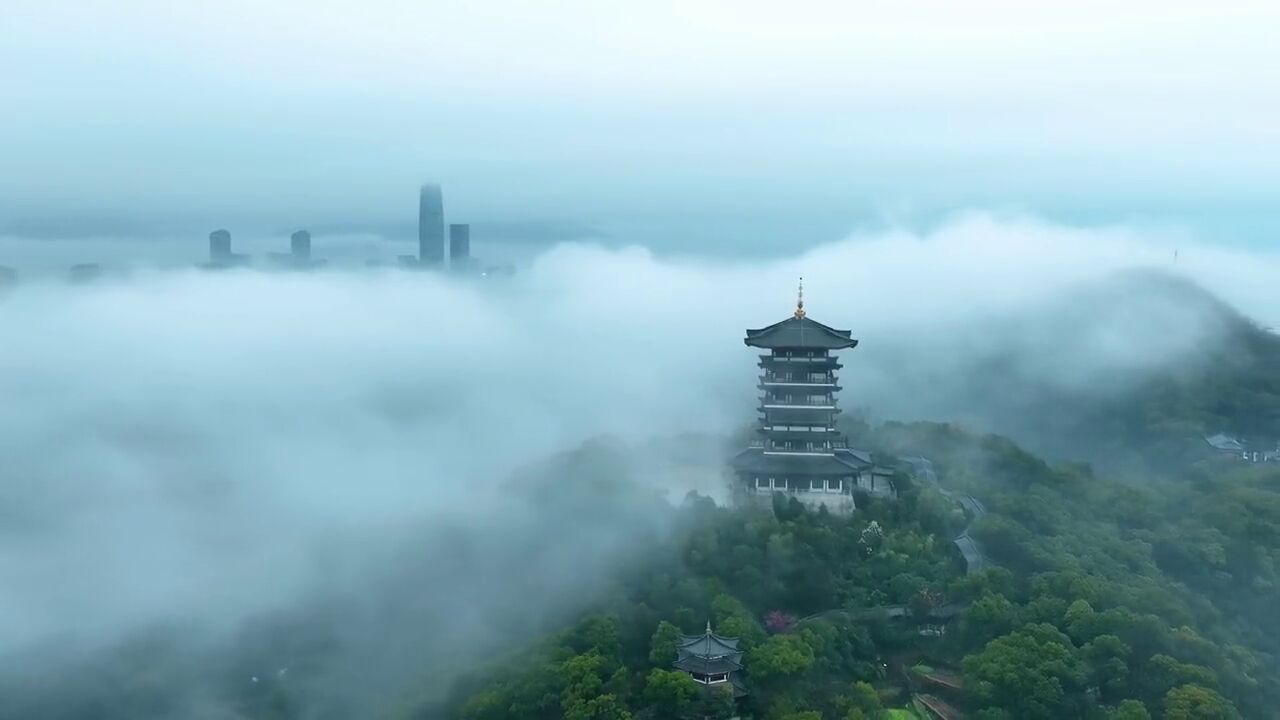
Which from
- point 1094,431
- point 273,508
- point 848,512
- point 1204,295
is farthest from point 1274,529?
point 1204,295

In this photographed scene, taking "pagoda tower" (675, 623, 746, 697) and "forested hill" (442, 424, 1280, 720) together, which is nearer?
"forested hill" (442, 424, 1280, 720)

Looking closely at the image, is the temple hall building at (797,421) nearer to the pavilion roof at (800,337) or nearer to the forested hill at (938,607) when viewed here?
the pavilion roof at (800,337)

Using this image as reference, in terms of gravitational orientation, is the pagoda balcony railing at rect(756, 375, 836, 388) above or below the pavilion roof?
below

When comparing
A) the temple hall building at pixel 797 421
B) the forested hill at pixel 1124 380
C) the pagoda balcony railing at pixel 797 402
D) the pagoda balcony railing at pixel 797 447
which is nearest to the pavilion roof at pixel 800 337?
the temple hall building at pixel 797 421

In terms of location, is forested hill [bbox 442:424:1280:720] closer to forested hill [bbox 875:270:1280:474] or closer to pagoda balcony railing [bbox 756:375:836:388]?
pagoda balcony railing [bbox 756:375:836:388]

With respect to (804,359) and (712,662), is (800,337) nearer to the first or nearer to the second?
(804,359)

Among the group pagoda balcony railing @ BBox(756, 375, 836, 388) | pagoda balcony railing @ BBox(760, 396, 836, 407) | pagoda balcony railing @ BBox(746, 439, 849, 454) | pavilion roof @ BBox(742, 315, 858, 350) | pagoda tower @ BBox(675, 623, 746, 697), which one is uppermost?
pavilion roof @ BBox(742, 315, 858, 350)

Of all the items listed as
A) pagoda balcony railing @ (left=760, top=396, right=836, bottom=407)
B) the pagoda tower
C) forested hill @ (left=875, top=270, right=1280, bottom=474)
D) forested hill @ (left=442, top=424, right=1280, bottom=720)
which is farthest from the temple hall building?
forested hill @ (left=875, top=270, right=1280, bottom=474)

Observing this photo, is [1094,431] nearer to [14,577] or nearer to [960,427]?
[960,427]
